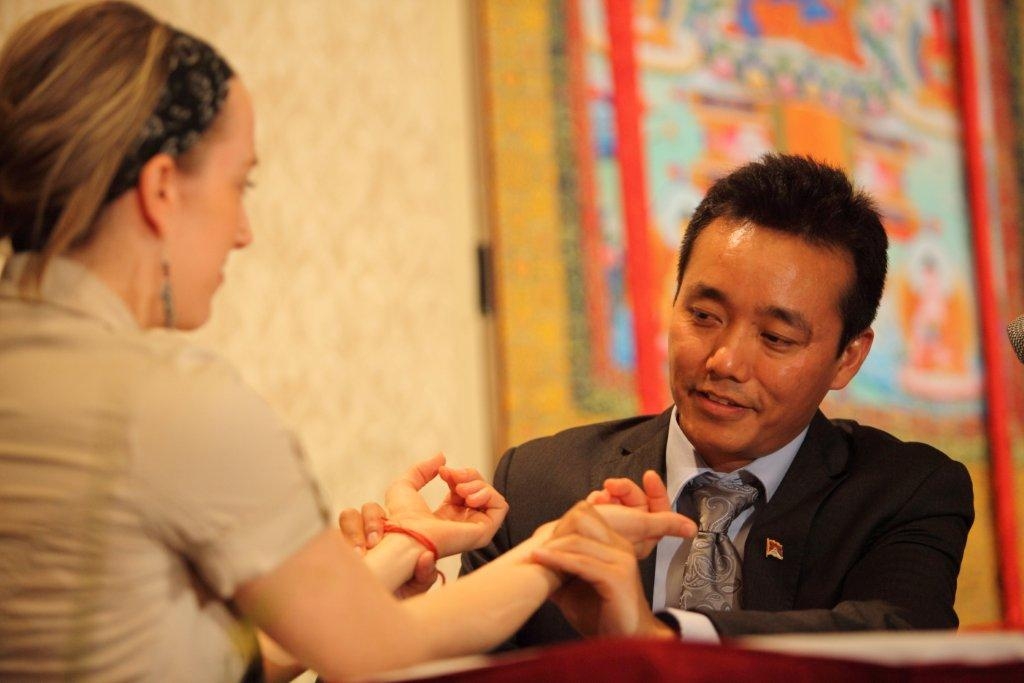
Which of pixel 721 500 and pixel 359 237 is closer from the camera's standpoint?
pixel 721 500

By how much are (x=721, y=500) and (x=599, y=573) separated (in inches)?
20.3

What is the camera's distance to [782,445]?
187cm

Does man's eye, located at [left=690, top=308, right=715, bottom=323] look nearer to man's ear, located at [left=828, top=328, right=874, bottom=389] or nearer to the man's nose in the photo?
the man's nose

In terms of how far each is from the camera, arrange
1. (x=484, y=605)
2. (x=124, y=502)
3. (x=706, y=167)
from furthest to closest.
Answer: (x=706, y=167) → (x=484, y=605) → (x=124, y=502)

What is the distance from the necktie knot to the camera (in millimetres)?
1821

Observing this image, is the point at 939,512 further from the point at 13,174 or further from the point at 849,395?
the point at 849,395

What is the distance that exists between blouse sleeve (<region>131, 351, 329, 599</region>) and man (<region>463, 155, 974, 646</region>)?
2.63 ft

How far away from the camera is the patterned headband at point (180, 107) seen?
1140 mm

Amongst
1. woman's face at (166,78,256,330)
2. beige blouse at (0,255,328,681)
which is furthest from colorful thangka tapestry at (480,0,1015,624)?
beige blouse at (0,255,328,681)

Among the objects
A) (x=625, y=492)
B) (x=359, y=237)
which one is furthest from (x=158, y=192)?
(x=359, y=237)

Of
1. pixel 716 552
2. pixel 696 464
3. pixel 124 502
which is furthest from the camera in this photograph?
pixel 696 464

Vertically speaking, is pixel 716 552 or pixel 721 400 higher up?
pixel 721 400

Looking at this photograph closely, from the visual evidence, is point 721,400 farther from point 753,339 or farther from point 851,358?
point 851,358

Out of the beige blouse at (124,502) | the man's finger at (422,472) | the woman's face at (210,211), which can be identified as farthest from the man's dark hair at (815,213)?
the beige blouse at (124,502)
